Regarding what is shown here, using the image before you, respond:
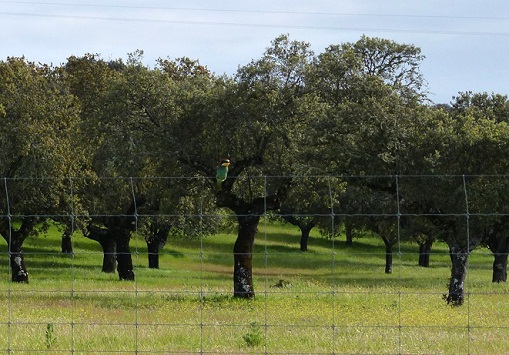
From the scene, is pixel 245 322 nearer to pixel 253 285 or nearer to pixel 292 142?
pixel 292 142

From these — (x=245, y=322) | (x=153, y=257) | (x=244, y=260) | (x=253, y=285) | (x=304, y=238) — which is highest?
(x=244, y=260)

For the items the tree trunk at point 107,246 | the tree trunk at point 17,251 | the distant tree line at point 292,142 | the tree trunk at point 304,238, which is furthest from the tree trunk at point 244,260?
the tree trunk at point 304,238

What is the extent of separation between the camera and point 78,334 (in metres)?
15.4

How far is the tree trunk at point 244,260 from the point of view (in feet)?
96.5

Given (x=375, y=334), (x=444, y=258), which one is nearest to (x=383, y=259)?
(x=444, y=258)

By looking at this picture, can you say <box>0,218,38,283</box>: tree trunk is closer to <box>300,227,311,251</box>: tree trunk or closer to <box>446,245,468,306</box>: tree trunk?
<box>446,245,468,306</box>: tree trunk

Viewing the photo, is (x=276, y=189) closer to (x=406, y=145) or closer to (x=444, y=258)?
(x=406, y=145)

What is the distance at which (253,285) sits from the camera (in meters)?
32.7

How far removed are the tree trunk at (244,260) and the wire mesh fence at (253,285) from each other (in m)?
0.40

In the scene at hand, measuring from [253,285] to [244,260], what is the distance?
3.44m

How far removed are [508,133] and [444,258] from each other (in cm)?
4857

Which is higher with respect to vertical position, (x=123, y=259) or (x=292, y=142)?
(x=292, y=142)

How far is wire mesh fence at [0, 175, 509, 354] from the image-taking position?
46.9 ft

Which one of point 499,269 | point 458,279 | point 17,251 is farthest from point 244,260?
point 499,269
